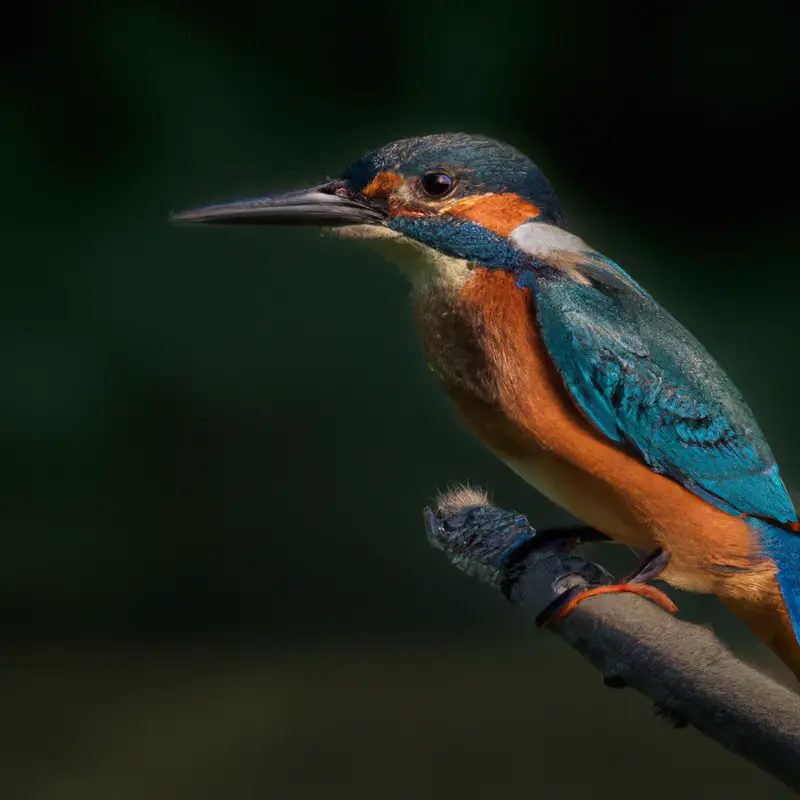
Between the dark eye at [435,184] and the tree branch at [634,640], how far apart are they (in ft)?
1.12

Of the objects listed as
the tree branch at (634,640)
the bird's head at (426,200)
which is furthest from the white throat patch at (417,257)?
the tree branch at (634,640)

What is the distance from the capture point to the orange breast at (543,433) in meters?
1.12

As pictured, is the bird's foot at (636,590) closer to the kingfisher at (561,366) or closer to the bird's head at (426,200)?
the kingfisher at (561,366)

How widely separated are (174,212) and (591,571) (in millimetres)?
495

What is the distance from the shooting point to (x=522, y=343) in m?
1.13

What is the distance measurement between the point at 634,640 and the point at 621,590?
0.19 metres

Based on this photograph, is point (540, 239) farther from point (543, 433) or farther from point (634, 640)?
point (634, 640)

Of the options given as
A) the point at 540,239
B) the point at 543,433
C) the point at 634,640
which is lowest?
the point at 634,640

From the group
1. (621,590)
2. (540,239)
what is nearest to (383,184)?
(540,239)

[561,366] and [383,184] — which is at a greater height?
[383,184]

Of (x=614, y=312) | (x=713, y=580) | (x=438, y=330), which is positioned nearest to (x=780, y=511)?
(x=713, y=580)

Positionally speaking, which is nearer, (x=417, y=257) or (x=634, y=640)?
(x=634, y=640)

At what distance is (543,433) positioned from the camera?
112cm

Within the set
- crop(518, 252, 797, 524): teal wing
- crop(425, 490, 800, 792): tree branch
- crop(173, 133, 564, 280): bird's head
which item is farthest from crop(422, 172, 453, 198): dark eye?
crop(425, 490, 800, 792): tree branch
